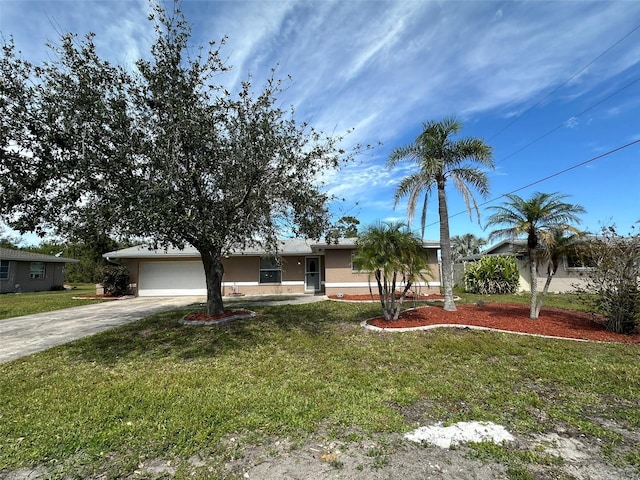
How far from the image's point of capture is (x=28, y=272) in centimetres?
2514

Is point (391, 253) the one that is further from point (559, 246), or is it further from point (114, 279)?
point (114, 279)

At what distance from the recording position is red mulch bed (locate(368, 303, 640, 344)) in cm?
774

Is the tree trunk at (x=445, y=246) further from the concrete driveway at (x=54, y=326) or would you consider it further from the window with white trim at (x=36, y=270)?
the window with white trim at (x=36, y=270)

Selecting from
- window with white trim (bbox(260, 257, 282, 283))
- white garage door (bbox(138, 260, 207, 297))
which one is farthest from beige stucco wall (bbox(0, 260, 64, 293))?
window with white trim (bbox(260, 257, 282, 283))

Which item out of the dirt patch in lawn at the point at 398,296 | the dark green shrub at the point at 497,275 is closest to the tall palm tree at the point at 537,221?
the dirt patch in lawn at the point at 398,296

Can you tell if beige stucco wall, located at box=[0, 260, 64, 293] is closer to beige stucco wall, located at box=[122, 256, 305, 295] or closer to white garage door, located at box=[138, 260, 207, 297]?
white garage door, located at box=[138, 260, 207, 297]

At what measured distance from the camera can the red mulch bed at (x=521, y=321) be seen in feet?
25.4

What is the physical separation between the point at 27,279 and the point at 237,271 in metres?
18.7

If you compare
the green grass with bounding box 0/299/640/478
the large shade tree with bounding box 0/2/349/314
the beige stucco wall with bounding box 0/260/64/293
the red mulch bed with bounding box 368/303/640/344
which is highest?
the large shade tree with bounding box 0/2/349/314

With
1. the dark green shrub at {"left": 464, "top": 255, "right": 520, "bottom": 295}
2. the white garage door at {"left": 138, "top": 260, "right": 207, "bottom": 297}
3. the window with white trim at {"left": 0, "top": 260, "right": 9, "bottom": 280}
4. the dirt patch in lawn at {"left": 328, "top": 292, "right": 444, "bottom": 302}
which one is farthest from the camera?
the window with white trim at {"left": 0, "top": 260, "right": 9, "bottom": 280}

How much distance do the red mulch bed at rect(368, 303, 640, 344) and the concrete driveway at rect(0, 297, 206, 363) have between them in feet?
26.7

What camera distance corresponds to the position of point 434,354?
643 cm

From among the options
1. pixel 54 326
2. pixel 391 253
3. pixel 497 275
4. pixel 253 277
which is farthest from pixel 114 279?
pixel 497 275

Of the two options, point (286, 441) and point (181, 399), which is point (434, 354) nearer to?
point (286, 441)
